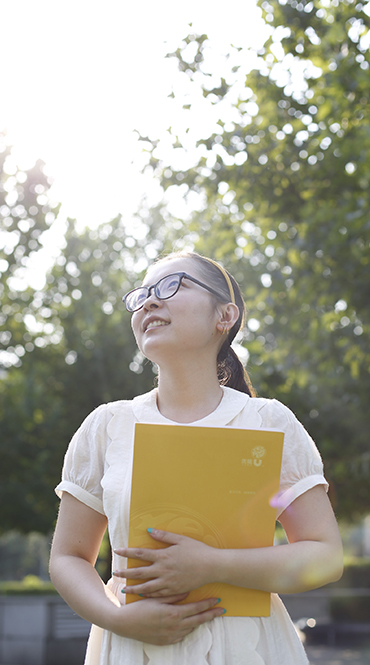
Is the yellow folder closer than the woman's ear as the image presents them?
Yes

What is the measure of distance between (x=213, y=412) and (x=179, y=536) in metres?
0.39

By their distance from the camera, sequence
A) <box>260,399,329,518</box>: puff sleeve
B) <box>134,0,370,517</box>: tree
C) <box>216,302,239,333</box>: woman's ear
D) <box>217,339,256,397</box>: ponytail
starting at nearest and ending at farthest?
<box>260,399,329,518</box>: puff sleeve < <box>216,302,239,333</box>: woman's ear < <box>217,339,256,397</box>: ponytail < <box>134,0,370,517</box>: tree

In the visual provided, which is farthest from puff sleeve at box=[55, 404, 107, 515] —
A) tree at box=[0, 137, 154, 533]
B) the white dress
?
tree at box=[0, 137, 154, 533]

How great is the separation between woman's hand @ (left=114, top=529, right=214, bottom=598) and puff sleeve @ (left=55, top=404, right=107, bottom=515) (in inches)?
10.1

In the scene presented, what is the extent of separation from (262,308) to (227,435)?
803 centimetres

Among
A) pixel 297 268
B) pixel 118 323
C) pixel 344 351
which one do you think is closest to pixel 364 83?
pixel 297 268

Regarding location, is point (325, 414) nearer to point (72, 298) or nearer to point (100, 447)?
point (72, 298)

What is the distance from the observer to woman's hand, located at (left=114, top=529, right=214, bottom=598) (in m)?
1.51

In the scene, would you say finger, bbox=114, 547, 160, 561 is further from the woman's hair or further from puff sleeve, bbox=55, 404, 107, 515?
the woman's hair

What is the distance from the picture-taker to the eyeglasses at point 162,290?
1.84 m

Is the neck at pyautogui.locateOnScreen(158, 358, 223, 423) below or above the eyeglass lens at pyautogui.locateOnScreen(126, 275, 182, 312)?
below

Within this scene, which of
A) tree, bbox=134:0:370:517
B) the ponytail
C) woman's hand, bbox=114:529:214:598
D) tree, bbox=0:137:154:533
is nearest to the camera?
woman's hand, bbox=114:529:214:598

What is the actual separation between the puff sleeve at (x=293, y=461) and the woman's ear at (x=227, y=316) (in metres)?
0.28

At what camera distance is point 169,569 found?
1510mm
